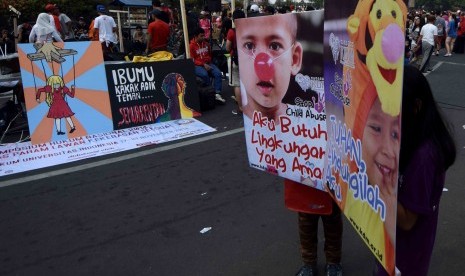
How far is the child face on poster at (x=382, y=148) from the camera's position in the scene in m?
1.16

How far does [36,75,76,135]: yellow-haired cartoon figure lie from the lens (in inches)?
232

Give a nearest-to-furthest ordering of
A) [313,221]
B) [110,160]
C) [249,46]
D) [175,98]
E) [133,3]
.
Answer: [249,46] → [313,221] → [110,160] → [175,98] → [133,3]

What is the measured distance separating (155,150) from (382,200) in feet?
14.5

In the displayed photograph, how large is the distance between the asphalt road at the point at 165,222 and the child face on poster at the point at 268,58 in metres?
1.02

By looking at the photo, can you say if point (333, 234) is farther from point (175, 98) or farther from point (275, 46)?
point (175, 98)

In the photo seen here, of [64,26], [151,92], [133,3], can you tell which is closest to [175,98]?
[151,92]

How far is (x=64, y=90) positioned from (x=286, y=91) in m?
4.72

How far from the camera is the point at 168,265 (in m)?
2.92

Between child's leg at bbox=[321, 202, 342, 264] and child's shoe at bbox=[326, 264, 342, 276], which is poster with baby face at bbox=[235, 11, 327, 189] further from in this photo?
child's shoe at bbox=[326, 264, 342, 276]

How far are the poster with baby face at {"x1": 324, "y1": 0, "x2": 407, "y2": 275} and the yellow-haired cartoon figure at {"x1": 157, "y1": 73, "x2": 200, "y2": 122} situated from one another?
209 inches

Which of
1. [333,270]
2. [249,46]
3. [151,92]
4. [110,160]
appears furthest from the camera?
[151,92]

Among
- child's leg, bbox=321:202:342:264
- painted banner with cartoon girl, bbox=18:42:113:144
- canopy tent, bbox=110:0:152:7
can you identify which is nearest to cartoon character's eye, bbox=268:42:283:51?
child's leg, bbox=321:202:342:264

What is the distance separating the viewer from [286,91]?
211 cm

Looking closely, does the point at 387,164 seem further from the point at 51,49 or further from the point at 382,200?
the point at 51,49
